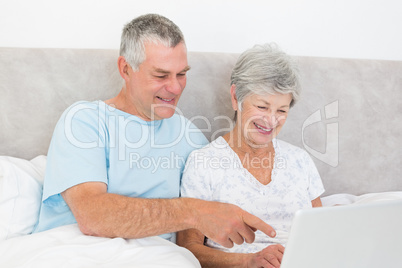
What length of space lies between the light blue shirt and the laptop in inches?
30.3

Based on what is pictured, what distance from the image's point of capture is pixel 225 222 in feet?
4.09

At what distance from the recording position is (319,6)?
2.18 meters

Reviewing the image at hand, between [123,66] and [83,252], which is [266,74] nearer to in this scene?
[123,66]

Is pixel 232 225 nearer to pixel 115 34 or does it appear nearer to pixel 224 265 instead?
pixel 224 265

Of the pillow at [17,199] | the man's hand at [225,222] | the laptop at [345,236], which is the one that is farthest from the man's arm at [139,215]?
the laptop at [345,236]

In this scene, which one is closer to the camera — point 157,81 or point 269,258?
point 269,258

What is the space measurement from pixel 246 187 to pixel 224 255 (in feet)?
0.85

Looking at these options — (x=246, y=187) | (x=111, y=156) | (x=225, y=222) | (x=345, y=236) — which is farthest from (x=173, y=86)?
(x=345, y=236)

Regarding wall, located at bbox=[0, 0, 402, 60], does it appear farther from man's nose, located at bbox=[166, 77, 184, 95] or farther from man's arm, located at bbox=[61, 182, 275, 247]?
man's arm, located at bbox=[61, 182, 275, 247]

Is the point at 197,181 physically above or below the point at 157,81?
below

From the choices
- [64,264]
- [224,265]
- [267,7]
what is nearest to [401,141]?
[267,7]

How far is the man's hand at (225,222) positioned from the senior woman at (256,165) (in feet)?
0.65

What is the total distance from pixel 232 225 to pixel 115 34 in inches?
44.5

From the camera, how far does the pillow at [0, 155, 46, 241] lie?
143 centimetres
